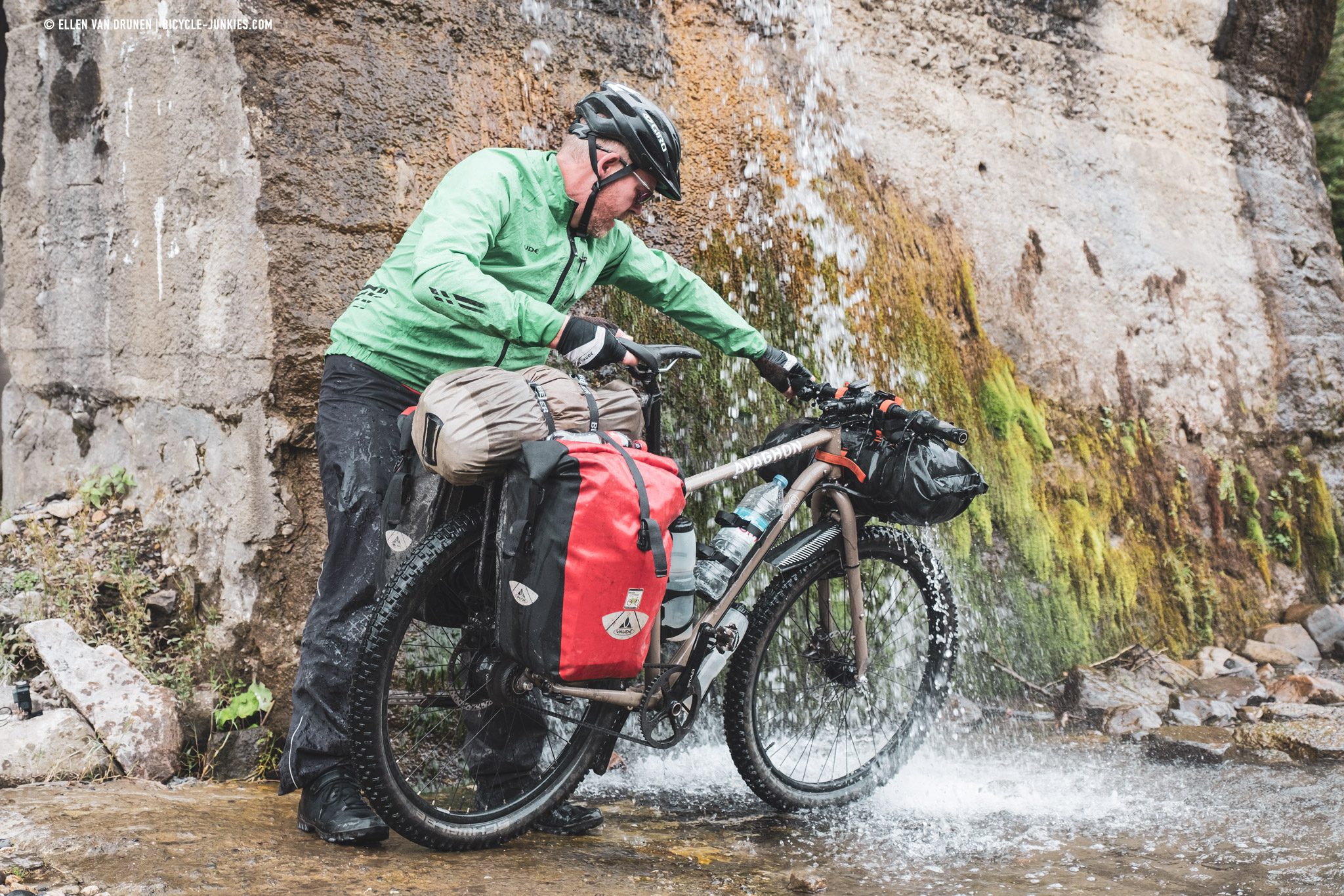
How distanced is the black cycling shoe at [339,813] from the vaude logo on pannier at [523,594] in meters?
0.74

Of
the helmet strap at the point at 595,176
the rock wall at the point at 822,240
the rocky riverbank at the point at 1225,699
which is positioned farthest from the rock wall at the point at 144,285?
the rocky riverbank at the point at 1225,699

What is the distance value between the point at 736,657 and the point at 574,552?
100 centimetres

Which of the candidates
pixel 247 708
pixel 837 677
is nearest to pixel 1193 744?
pixel 837 677

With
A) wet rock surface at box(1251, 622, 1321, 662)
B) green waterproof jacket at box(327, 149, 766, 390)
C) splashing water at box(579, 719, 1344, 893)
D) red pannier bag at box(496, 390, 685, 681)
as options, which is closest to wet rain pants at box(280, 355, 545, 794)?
green waterproof jacket at box(327, 149, 766, 390)

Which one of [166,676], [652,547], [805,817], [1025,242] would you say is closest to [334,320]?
[166,676]

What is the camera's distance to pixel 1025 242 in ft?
20.3

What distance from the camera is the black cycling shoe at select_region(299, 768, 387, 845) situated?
277cm

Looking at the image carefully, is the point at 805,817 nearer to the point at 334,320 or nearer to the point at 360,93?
the point at 334,320

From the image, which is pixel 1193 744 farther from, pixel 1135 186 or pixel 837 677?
pixel 1135 186

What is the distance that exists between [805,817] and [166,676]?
2189 millimetres

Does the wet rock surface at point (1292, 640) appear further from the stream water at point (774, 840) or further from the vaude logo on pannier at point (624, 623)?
the vaude logo on pannier at point (624, 623)

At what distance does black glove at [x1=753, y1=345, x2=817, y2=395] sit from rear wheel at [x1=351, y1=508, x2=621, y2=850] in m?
1.27

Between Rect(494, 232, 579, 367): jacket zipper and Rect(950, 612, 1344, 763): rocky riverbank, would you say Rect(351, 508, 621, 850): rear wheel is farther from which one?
Rect(950, 612, 1344, 763): rocky riverbank

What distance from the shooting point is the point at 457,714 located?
3203 mm
